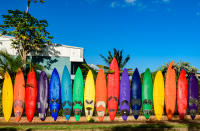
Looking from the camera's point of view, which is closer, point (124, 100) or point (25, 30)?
point (124, 100)

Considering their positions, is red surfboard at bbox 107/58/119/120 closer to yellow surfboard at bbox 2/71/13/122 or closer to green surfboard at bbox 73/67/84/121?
green surfboard at bbox 73/67/84/121

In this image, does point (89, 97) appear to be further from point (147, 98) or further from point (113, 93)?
point (147, 98)

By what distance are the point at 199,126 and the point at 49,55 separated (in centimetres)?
1652

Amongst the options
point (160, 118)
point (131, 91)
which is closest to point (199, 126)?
point (160, 118)

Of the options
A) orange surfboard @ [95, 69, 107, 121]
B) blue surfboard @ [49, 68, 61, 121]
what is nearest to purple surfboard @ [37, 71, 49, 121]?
blue surfboard @ [49, 68, 61, 121]

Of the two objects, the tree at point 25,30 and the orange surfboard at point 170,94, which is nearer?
the orange surfboard at point 170,94

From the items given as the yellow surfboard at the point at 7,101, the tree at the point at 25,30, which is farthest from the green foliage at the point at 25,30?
the yellow surfboard at the point at 7,101

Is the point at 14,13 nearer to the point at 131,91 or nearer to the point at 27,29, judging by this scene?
the point at 27,29

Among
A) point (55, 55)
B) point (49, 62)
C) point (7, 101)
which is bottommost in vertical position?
point (7, 101)

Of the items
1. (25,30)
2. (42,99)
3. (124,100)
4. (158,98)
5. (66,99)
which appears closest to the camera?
(42,99)

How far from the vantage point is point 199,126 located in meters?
7.68

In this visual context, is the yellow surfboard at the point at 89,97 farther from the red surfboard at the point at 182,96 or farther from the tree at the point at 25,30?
the tree at the point at 25,30

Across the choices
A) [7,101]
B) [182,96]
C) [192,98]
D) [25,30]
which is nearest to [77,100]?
[7,101]

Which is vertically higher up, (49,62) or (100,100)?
(49,62)
